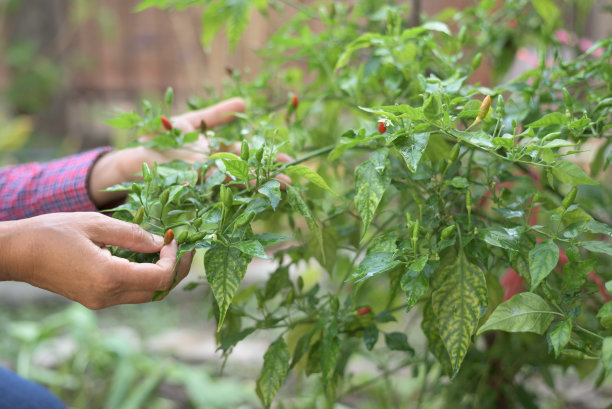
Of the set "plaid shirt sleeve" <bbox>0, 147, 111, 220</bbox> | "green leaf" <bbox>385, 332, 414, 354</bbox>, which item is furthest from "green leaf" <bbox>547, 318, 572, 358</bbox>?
"plaid shirt sleeve" <bbox>0, 147, 111, 220</bbox>

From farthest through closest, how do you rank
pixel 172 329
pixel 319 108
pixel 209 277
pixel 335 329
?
pixel 172 329, pixel 319 108, pixel 335 329, pixel 209 277

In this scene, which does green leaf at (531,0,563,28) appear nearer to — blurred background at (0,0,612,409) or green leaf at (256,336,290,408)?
blurred background at (0,0,612,409)

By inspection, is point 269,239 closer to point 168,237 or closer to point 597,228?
point 168,237

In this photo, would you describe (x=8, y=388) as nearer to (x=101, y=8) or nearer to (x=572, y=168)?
(x=572, y=168)

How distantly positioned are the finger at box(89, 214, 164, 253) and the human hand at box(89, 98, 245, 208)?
0.26 metres

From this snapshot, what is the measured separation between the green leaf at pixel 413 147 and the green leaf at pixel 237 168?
0.52ft

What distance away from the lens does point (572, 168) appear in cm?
60

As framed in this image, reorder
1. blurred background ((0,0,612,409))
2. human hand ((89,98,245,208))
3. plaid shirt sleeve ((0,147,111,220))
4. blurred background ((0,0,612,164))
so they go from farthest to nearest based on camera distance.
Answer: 1. blurred background ((0,0,612,164))
2. blurred background ((0,0,612,409))
3. plaid shirt sleeve ((0,147,111,220))
4. human hand ((89,98,245,208))

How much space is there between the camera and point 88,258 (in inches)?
24.6

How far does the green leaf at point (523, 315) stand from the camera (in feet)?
1.95

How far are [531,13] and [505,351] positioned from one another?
698 mm

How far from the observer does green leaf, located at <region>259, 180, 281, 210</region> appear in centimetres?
61

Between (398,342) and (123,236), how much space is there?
40cm

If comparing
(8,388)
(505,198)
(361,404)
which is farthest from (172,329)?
(505,198)
